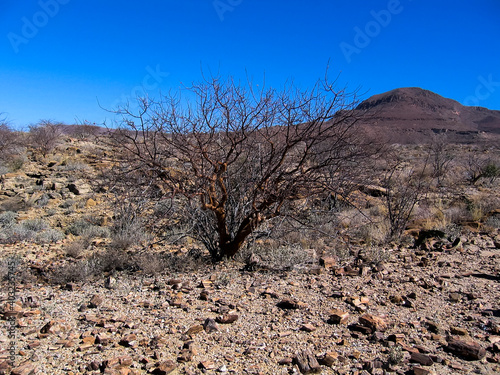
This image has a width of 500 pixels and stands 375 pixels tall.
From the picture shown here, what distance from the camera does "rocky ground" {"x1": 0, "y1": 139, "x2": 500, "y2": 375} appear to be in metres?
2.96

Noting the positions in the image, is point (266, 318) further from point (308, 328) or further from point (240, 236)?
point (240, 236)

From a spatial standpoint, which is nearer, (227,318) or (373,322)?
(373,322)

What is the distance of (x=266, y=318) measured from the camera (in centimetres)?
384

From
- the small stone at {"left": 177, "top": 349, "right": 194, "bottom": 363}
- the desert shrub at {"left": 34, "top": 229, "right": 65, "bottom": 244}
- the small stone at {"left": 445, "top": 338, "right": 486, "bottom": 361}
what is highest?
the desert shrub at {"left": 34, "top": 229, "right": 65, "bottom": 244}

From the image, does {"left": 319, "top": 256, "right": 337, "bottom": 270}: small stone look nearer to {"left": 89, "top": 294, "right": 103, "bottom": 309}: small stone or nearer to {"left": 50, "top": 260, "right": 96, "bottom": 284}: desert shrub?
{"left": 89, "top": 294, "right": 103, "bottom": 309}: small stone

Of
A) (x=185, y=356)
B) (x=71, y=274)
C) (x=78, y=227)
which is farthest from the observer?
(x=78, y=227)

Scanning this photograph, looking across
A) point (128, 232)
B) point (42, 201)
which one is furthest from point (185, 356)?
point (42, 201)

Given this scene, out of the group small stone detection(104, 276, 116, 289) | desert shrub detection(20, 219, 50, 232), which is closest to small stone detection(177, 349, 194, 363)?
small stone detection(104, 276, 116, 289)

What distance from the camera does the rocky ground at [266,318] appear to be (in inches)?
117

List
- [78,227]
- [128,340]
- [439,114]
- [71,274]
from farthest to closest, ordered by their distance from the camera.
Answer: [439,114], [78,227], [71,274], [128,340]

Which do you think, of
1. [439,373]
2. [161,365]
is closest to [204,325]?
[161,365]

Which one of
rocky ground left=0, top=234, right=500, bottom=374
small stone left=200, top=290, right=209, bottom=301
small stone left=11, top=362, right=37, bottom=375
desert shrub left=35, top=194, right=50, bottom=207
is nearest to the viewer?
small stone left=11, top=362, right=37, bottom=375

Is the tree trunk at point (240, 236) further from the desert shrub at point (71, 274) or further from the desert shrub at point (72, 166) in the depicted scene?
the desert shrub at point (72, 166)

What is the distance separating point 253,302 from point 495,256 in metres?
4.51
